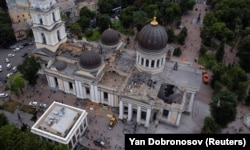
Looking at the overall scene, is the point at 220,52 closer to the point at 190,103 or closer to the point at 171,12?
the point at 190,103

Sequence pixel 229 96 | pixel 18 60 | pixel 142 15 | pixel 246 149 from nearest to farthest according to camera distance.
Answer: pixel 246 149, pixel 229 96, pixel 18 60, pixel 142 15

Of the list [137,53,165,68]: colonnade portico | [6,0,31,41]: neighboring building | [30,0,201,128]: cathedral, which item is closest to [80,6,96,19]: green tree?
[6,0,31,41]: neighboring building

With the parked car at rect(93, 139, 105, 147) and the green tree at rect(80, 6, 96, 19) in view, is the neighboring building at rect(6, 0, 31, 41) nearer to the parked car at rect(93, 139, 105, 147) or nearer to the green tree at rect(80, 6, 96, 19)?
the green tree at rect(80, 6, 96, 19)

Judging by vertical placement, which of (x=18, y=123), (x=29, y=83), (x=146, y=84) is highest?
(x=146, y=84)

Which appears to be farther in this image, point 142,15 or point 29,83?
point 142,15

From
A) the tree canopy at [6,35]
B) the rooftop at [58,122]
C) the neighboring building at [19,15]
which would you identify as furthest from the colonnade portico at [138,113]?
the neighboring building at [19,15]

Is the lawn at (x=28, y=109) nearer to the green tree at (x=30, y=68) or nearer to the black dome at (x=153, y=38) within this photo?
the green tree at (x=30, y=68)

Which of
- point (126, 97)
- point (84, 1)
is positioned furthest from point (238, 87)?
point (84, 1)

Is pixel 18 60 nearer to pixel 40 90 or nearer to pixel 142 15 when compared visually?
pixel 40 90
